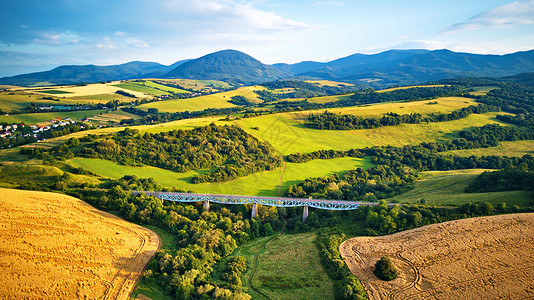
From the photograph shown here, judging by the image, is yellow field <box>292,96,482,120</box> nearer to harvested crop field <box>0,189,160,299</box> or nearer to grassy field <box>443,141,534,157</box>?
grassy field <box>443,141,534,157</box>

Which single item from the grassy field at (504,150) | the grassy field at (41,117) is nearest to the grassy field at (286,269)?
the grassy field at (504,150)

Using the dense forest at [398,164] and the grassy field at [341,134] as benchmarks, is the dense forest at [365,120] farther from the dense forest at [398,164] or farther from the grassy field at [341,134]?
the dense forest at [398,164]

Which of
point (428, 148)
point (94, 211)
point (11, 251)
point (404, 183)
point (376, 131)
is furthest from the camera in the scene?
point (376, 131)

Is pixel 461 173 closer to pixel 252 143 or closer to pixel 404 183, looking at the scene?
pixel 404 183

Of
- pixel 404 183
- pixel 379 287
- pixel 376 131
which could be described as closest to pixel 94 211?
pixel 379 287

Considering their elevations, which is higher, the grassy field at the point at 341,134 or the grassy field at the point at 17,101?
the grassy field at the point at 17,101

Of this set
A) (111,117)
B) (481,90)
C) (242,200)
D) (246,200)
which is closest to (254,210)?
(246,200)
